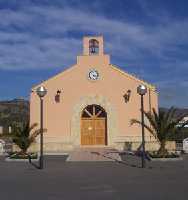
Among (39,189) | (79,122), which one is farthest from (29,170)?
(79,122)

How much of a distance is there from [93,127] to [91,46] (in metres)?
5.44

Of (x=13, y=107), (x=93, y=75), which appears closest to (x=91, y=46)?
(x=93, y=75)

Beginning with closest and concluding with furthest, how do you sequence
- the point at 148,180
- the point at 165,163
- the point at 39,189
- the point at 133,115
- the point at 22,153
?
the point at 39,189 → the point at 148,180 → the point at 165,163 → the point at 22,153 → the point at 133,115

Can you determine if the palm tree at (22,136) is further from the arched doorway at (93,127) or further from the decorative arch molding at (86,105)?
the arched doorway at (93,127)

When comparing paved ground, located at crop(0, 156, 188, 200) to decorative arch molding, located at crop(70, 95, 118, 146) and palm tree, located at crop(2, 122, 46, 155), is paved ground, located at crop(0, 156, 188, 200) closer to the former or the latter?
palm tree, located at crop(2, 122, 46, 155)

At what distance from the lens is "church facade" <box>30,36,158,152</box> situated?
27047 millimetres

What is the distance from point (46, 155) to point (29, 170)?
282 inches

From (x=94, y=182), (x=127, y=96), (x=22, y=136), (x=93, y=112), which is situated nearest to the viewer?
(x=94, y=182)

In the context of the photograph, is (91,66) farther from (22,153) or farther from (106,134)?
(22,153)

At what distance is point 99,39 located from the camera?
28.0 metres

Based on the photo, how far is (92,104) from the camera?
2744 cm

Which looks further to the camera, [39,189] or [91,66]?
[91,66]

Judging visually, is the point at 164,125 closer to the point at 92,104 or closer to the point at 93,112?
the point at 92,104

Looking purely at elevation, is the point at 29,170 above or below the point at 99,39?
below
